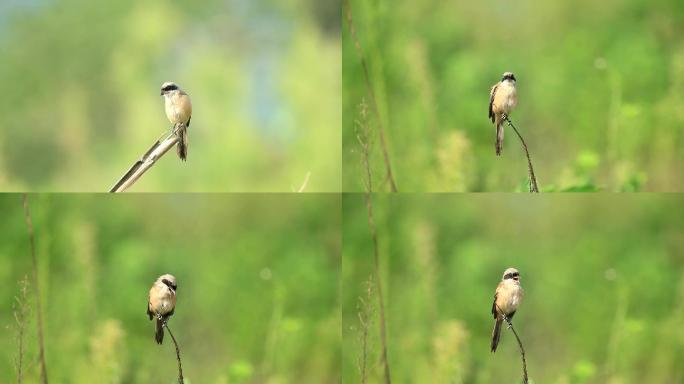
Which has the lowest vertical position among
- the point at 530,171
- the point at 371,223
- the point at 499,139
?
the point at 371,223

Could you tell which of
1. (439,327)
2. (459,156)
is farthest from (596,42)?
(439,327)

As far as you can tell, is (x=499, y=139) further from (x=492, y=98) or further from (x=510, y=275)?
(x=510, y=275)

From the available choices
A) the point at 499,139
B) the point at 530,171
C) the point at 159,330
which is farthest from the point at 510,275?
the point at 159,330

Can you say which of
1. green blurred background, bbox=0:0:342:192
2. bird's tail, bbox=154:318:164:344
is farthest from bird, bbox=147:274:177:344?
green blurred background, bbox=0:0:342:192

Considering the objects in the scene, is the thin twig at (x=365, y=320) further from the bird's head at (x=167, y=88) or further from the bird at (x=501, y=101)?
the bird's head at (x=167, y=88)

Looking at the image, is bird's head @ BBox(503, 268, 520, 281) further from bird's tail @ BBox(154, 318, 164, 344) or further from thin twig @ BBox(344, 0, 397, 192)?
bird's tail @ BBox(154, 318, 164, 344)

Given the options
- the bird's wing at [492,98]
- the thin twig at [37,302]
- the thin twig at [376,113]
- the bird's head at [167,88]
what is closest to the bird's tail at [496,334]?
the thin twig at [376,113]
